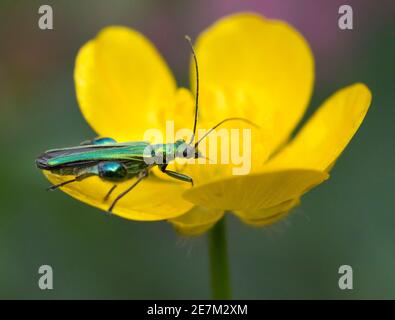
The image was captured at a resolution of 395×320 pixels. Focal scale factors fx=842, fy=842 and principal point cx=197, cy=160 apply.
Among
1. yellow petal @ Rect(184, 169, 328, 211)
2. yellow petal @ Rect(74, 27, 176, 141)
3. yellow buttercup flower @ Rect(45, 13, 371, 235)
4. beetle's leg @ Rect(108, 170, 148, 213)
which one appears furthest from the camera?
yellow petal @ Rect(74, 27, 176, 141)

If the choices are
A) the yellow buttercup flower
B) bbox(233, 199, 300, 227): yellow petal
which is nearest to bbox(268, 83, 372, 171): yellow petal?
the yellow buttercup flower

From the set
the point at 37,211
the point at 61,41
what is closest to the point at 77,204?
the point at 37,211

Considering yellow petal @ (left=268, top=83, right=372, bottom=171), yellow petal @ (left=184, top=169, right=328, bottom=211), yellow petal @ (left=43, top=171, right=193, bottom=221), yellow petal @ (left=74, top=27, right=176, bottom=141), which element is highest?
yellow petal @ (left=74, top=27, right=176, bottom=141)

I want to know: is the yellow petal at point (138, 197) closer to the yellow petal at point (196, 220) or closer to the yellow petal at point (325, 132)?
the yellow petal at point (196, 220)

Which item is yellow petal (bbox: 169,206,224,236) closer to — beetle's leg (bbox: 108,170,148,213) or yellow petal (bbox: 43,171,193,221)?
yellow petal (bbox: 43,171,193,221)

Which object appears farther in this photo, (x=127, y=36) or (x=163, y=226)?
(x=163, y=226)

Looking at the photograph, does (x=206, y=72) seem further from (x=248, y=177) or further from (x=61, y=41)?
(x=248, y=177)

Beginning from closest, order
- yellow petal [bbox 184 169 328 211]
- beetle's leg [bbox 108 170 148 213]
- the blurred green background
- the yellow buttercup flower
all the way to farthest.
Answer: yellow petal [bbox 184 169 328 211] < the yellow buttercup flower < beetle's leg [bbox 108 170 148 213] < the blurred green background
